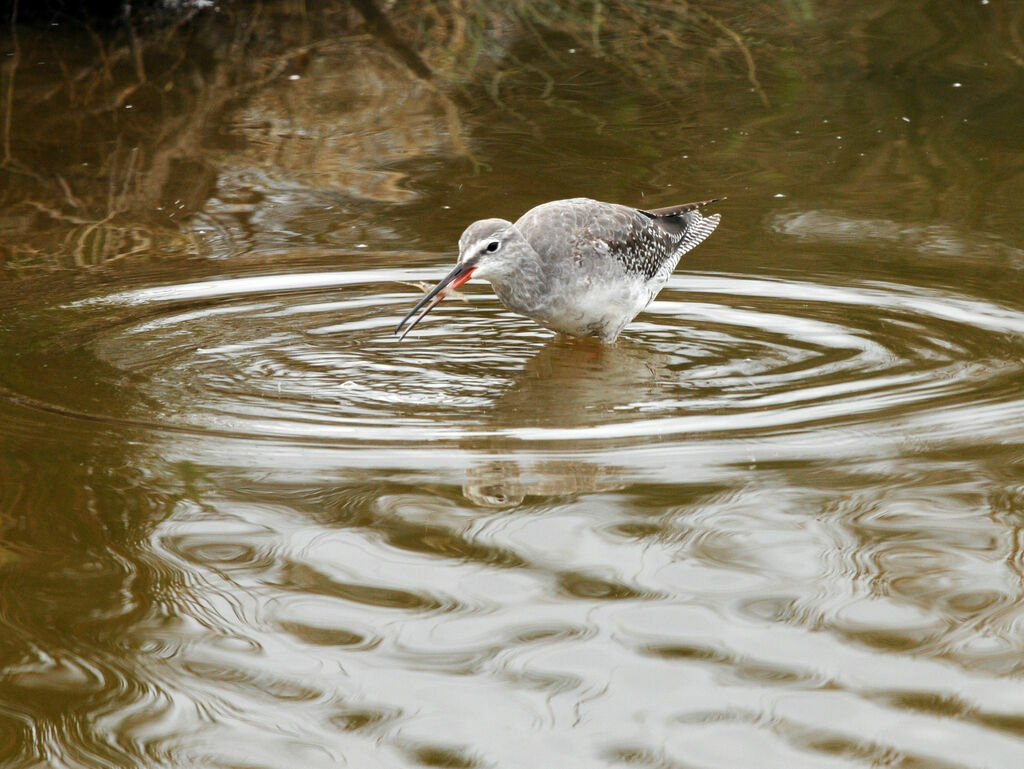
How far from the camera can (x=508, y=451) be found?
5328 millimetres

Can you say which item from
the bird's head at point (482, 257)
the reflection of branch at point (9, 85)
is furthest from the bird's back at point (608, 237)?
the reflection of branch at point (9, 85)

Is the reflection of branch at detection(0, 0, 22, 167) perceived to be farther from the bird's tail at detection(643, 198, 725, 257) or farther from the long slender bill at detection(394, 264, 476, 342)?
the bird's tail at detection(643, 198, 725, 257)

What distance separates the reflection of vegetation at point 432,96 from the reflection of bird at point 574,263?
6.24 ft

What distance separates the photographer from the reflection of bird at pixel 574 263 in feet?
21.2

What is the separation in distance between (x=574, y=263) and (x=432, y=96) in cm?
450

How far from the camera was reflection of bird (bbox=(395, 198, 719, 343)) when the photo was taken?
6.46m

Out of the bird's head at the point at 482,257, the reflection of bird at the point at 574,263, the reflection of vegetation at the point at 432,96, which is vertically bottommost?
the reflection of vegetation at the point at 432,96

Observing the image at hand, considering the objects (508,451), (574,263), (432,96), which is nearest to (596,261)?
(574,263)

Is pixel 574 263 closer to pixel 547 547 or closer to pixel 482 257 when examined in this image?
pixel 482 257

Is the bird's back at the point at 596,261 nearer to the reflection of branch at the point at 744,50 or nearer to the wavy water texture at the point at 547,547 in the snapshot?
the wavy water texture at the point at 547,547

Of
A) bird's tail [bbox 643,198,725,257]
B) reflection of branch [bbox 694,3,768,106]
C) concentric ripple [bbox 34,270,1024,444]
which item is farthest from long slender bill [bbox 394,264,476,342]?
reflection of branch [bbox 694,3,768,106]

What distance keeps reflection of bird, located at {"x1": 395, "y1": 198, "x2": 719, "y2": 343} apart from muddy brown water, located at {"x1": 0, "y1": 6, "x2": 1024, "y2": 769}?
252 millimetres

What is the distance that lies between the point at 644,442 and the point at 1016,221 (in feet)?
12.6

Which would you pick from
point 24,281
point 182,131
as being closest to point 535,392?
point 24,281
